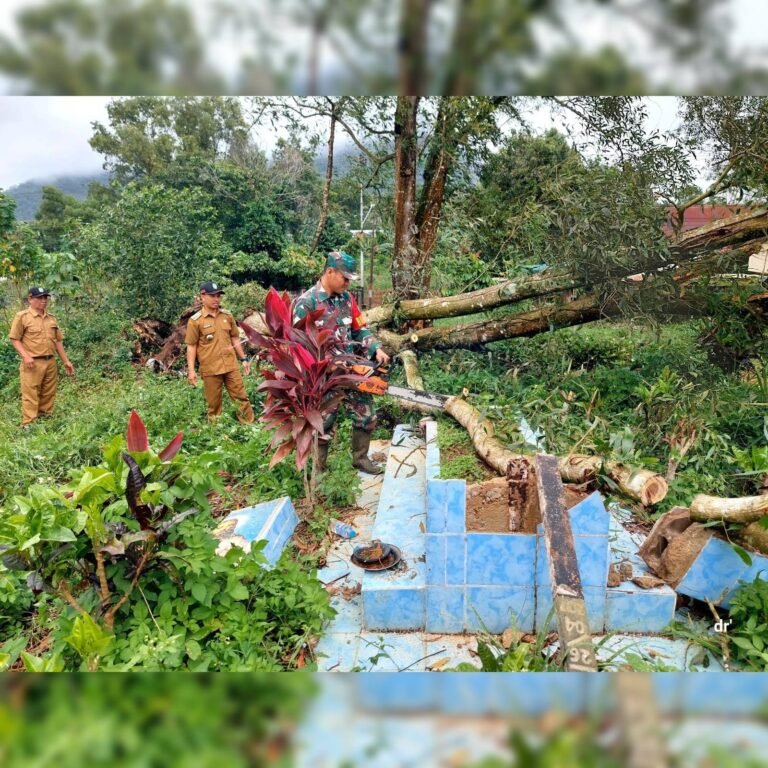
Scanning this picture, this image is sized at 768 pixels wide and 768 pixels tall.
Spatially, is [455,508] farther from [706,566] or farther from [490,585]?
[706,566]

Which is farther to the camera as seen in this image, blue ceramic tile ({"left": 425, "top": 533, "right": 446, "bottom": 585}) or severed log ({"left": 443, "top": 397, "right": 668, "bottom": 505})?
severed log ({"left": 443, "top": 397, "right": 668, "bottom": 505})

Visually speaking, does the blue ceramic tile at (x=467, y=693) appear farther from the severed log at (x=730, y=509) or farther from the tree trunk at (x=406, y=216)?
the tree trunk at (x=406, y=216)

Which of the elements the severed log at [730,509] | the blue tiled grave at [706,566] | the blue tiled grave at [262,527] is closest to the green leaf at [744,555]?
the blue tiled grave at [706,566]

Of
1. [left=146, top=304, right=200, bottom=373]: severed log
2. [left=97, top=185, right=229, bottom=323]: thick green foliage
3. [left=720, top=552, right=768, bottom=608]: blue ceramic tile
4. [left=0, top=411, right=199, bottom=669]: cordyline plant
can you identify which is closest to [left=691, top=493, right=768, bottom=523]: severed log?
[left=720, top=552, right=768, bottom=608]: blue ceramic tile

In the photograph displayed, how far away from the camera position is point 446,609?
2.57 meters

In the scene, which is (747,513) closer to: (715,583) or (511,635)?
(715,583)

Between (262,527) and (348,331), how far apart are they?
1.45m

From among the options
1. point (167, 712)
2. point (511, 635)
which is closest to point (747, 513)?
point (511, 635)

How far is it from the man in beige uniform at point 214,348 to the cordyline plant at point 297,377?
57.4 inches

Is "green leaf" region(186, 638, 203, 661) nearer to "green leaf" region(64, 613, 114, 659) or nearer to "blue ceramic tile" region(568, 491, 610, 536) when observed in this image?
"green leaf" region(64, 613, 114, 659)

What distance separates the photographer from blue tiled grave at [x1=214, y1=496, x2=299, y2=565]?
2869 millimetres

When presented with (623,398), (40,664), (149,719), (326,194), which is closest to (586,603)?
(40,664)

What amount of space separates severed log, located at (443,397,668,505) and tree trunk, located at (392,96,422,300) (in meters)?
2.35

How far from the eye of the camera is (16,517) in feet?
6.03
